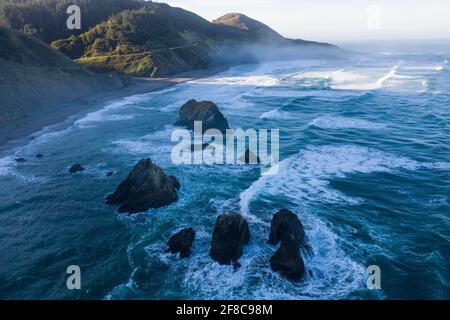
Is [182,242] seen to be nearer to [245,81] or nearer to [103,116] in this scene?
[103,116]

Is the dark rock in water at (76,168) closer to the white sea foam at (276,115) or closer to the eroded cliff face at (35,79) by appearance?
the eroded cliff face at (35,79)

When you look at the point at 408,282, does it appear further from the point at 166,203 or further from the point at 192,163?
the point at 192,163

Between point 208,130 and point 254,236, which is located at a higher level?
point 208,130

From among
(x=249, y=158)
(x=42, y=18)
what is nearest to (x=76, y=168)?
(x=249, y=158)

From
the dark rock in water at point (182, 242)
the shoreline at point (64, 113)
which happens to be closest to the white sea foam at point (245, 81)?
the shoreline at point (64, 113)

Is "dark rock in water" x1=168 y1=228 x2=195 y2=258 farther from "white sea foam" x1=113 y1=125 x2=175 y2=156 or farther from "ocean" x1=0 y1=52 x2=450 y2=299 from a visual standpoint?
"white sea foam" x1=113 y1=125 x2=175 y2=156
